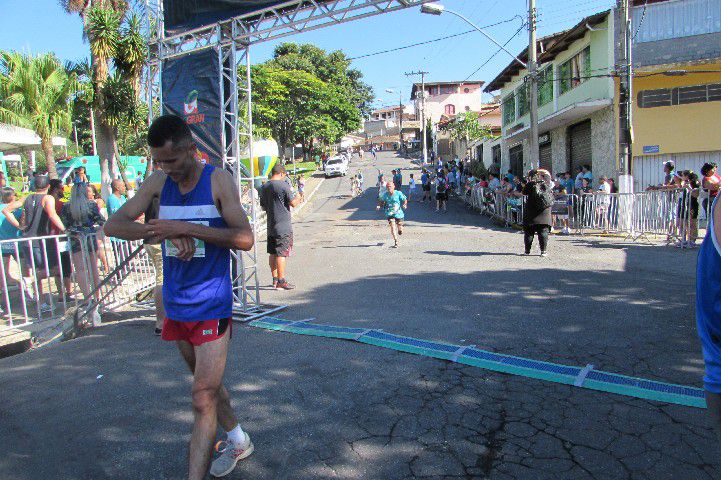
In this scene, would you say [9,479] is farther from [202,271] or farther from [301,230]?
[301,230]

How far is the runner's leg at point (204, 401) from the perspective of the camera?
2.50 meters

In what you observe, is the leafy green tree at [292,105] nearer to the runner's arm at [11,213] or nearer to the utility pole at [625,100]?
the utility pole at [625,100]

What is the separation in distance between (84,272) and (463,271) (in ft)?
18.6

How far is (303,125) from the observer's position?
1665 inches

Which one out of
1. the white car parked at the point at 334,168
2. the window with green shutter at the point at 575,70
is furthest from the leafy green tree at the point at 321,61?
the window with green shutter at the point at 575,70

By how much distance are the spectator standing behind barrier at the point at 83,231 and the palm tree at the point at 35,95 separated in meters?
12.1

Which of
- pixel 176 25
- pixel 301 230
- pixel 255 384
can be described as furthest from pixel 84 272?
pixel 301 230

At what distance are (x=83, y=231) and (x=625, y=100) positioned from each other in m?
14.1

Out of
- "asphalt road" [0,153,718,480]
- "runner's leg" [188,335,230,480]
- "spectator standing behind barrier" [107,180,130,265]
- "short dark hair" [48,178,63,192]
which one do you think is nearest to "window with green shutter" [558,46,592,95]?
"asphalt road" [0,153,718,480]

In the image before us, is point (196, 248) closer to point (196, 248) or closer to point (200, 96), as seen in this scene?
point (196, 248)

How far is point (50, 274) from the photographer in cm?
675

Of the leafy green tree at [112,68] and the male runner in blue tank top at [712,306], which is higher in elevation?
the leafy green tree at [112,68]

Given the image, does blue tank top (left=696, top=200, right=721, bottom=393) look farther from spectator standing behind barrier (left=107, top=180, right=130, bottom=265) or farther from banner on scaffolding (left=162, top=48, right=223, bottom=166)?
spectator standing behind barrier (left=107, top=180, right=130, bottom=265)

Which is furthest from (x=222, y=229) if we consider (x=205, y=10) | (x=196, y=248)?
(x=205, y=10)
